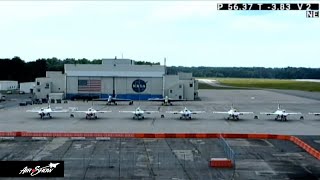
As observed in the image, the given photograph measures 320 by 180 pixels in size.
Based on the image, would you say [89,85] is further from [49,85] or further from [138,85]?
[138,85]

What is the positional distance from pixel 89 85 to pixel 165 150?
79940 mm

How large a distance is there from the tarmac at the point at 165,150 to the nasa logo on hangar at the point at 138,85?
154 feet

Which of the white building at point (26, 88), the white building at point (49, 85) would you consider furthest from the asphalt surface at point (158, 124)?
the white building at point (26, 88)

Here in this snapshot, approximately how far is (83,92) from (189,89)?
2946cm

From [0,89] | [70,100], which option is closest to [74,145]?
[70,100]

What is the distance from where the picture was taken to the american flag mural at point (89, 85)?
129 meters

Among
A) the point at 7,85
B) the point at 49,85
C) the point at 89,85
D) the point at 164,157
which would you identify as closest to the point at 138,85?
the point at 89,85

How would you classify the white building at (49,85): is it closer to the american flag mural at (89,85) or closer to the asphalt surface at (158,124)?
the american flag mural at (89,85)

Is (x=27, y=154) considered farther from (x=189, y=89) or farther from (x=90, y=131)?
(x=189, y=89)

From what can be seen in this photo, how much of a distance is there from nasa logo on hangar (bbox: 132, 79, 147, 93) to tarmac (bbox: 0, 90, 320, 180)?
47.1 meters

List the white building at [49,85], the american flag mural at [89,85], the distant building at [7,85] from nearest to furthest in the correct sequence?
1. the white building at [49,85]
2. the american flag mural at [89,85]
3. the distant building at [7,85]

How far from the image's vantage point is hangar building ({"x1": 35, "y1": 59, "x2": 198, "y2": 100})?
5059 inches

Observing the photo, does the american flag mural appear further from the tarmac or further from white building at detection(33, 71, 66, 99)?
the tarmac

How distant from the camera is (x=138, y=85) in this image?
129125 millimetres
